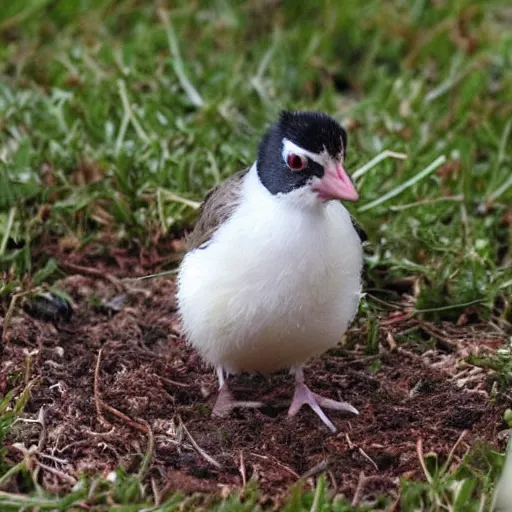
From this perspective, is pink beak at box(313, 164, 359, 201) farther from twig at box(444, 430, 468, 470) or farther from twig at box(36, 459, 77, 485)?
twig at box(36, 459, 77, 485)

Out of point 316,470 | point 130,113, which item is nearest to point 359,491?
point 316,470

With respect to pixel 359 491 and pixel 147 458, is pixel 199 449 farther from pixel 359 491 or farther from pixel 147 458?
pixel 359 491

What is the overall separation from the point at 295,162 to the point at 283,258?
0.35 m

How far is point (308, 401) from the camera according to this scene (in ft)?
14.9

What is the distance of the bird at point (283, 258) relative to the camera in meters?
4.02

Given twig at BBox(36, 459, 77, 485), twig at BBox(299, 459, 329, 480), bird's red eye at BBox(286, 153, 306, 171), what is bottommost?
twig at BBox(299, 459, 329, 480)

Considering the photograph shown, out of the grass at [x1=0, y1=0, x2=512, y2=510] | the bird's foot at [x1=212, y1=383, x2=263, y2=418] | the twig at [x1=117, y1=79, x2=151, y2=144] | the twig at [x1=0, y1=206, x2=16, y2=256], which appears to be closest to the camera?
the bird's foot at [x1=212, y1=383, x2=263, y2=418]

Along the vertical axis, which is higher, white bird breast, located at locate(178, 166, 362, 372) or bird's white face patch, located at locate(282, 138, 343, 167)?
bird's white face patch, located at locate(282, 138, 343, 167)

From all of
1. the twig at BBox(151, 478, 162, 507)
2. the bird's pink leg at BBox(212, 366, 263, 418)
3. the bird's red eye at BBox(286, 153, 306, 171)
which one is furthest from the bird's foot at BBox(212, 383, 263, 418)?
the bird's red eye at BBox(286, 153, 306, 171)

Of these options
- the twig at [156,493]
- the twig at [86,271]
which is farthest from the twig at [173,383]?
the twig at [86,271]

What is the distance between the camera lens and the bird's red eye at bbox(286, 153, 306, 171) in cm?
402

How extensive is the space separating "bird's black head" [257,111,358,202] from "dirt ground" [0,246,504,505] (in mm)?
1005

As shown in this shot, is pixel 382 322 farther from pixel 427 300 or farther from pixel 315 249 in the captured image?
pixel 315 249

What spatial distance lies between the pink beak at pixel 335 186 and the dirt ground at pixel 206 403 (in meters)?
1.00
